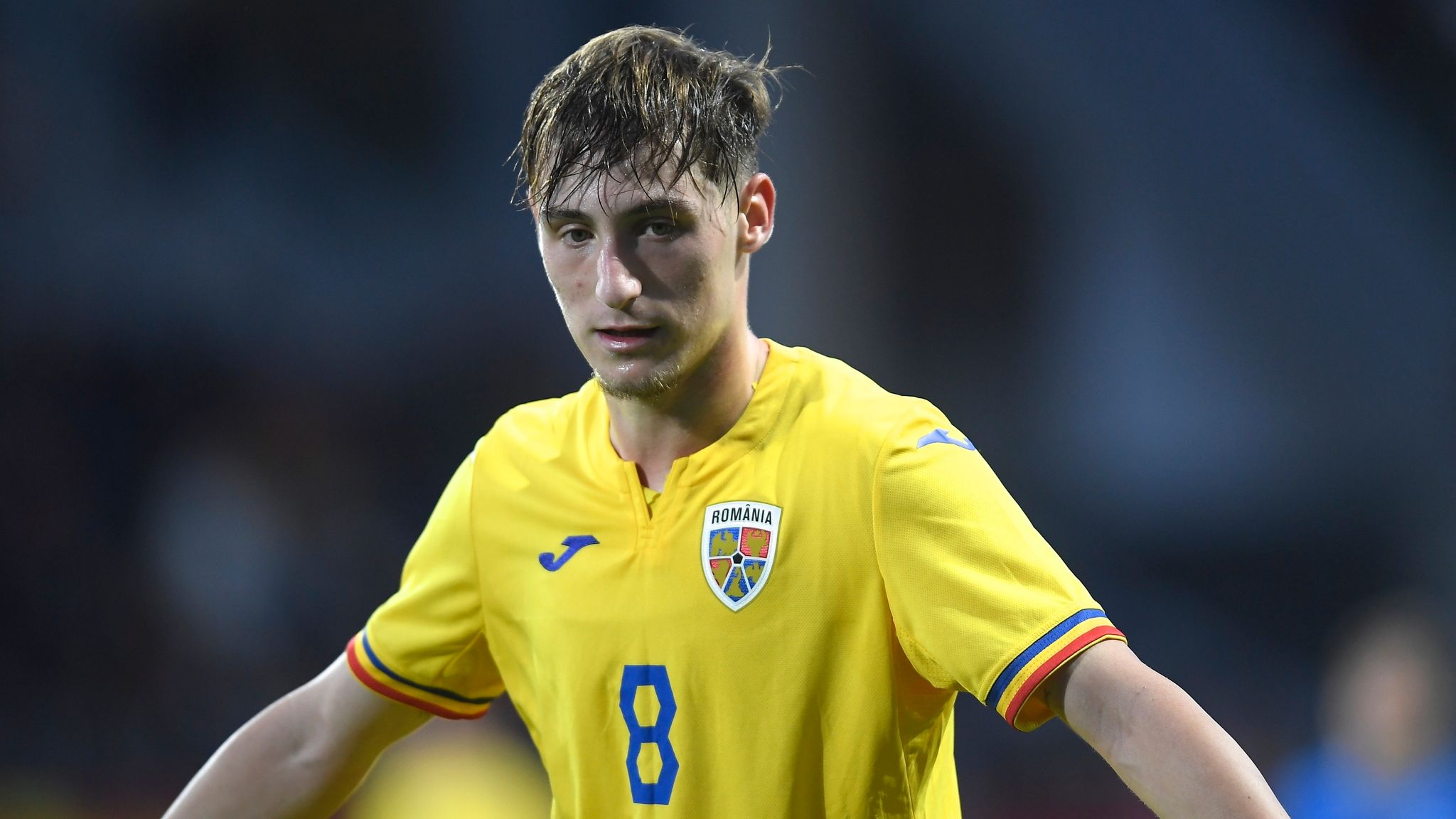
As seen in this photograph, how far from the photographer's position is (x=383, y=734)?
85.7 inches

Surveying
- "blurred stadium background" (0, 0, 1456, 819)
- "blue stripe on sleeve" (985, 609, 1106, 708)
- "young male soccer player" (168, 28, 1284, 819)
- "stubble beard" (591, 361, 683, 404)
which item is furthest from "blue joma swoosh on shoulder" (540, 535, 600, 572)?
"blurred stadium background" (0, 0, 1456, 819)

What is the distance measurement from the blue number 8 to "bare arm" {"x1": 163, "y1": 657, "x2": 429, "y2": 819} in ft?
1.49

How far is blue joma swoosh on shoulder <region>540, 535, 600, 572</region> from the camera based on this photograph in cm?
200

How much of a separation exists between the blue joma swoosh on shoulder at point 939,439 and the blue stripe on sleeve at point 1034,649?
10.9 inches

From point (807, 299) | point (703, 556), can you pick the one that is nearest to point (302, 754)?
point (703, 556)

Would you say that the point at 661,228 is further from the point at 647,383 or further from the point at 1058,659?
the point at 1058,659

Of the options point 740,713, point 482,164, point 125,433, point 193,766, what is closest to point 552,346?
point 482,164

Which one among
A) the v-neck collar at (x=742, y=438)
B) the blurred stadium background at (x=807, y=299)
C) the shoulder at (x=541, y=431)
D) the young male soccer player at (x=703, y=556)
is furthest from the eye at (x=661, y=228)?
the blurred stadium background at (x=807, y=299)

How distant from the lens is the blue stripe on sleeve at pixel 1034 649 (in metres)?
1.62

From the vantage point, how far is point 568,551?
2.01 m

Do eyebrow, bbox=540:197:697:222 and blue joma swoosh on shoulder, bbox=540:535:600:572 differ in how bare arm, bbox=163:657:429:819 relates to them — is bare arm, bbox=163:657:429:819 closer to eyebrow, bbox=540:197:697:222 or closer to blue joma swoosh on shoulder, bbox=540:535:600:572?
blue joma swoosh on shoulder, bbox=540:535:600:572

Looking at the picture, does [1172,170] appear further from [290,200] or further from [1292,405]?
[290,200]

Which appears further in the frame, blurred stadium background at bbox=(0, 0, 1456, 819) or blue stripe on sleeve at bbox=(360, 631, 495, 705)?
blurred stadium background at bbox=(0, 0, 1456, 819)

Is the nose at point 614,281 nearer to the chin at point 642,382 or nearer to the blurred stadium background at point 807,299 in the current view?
the chin at point 642,382
